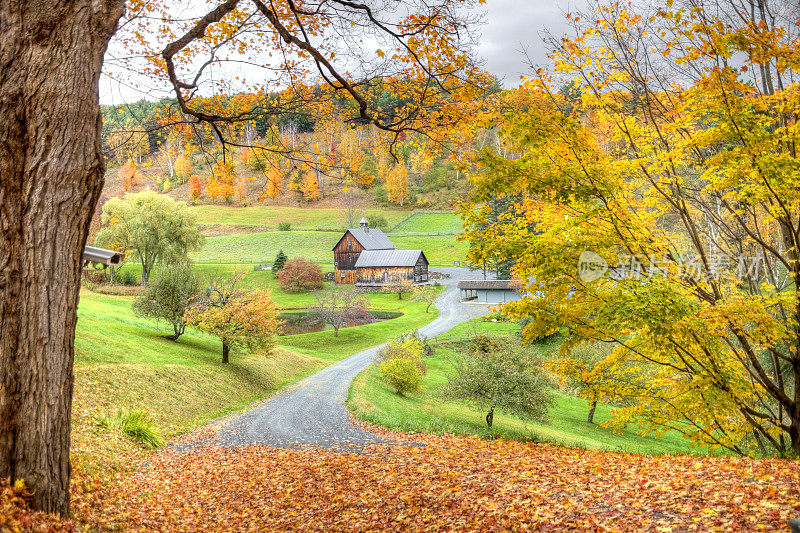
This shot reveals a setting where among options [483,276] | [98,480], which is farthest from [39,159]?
[483,276]

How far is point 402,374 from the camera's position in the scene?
22531mm

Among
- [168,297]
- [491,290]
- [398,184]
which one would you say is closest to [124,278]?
[168,297]

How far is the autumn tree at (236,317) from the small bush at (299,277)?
2934cm

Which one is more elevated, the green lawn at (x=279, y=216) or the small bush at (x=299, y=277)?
the green lawn at (x=279, y=216)

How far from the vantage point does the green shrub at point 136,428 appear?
1126 cm

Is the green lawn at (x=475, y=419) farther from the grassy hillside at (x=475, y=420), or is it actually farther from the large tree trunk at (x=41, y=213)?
the large tree trunk at (x=41, y=213)

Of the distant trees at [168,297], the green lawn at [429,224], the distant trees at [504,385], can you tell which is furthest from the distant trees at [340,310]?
the green lawn at [429,224]

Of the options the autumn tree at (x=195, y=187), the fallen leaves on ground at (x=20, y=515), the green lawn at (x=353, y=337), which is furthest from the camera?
the autumn tree at (x=195, y=187)

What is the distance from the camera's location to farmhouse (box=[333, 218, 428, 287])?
56.4 m

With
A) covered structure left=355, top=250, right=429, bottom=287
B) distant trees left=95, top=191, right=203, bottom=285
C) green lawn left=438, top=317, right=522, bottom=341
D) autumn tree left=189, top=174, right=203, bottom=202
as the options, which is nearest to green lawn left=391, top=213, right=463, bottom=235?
covered structure left=355, top=250, right=429, bottom=287

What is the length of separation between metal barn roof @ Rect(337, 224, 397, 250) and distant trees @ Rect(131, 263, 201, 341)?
3599cm

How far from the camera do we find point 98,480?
6871 mm

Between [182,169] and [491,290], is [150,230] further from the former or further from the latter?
[182,169]

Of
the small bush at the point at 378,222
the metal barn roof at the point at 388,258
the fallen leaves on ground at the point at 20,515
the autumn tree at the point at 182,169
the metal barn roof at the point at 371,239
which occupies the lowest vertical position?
the fallen leaves on ground at the point at 20,515
